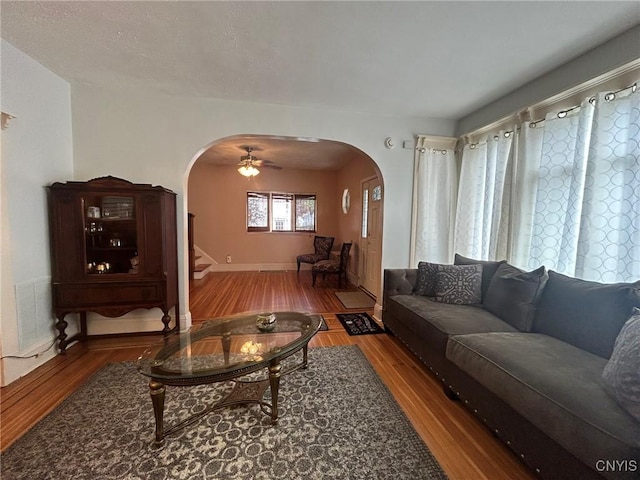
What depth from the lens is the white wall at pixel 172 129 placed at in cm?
286

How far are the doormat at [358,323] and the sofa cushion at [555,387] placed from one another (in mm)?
1348

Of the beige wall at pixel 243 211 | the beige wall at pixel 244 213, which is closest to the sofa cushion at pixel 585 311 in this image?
the beige wall at pixel 244 213

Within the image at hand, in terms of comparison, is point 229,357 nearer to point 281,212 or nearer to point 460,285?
point 460,285

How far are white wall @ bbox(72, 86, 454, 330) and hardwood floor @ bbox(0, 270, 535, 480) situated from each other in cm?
87

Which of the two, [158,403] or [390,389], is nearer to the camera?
[158,403]

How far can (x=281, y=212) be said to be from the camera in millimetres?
7031

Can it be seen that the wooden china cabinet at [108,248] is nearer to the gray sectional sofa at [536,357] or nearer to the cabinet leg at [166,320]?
the cabinet leg at [166,320]

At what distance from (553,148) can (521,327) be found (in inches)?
61.6

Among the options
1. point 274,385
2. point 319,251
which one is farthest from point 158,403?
point 319,251

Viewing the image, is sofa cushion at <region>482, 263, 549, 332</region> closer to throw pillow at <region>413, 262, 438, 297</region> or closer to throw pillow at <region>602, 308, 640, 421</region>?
throw pillow at <region>413, 262, 438, 297</region>

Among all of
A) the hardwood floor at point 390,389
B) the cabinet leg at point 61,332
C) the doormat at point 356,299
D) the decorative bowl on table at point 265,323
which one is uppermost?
the decorative bowl on table at point 265,323

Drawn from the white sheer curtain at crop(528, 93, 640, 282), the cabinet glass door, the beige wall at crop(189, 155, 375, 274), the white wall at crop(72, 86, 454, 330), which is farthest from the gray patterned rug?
the beige wall at crop(189, 155, 375, 274)

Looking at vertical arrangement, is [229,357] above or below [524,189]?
below

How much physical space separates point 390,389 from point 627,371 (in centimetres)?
135
